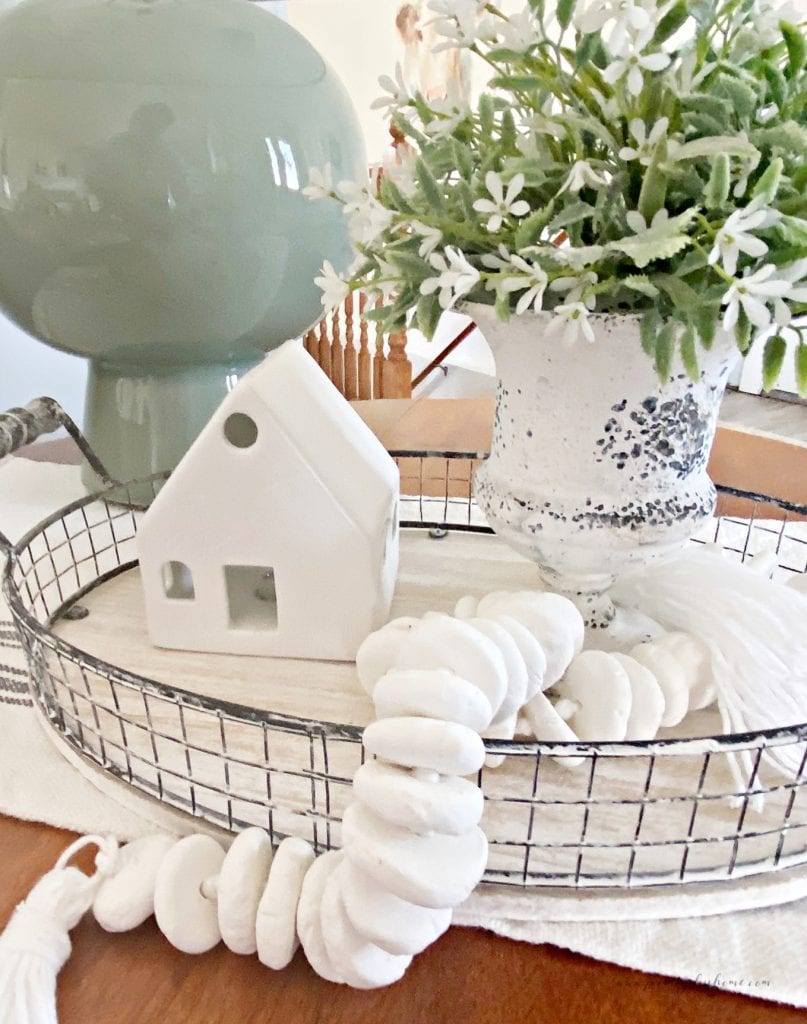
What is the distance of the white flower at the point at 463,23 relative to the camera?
334mm

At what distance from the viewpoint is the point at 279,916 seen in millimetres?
299

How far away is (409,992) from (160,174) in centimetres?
53

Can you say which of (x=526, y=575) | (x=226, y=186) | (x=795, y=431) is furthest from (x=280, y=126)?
(x=795, y=431)

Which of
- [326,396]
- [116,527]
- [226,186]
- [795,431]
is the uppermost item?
[226,186]

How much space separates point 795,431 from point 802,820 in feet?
6.29

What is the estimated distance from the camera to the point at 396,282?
0.39 meters

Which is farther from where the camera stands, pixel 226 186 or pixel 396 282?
pixel 226 186

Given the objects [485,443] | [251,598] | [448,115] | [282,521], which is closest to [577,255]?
[448,115]

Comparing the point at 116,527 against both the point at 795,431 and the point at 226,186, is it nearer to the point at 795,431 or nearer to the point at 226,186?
the point at 226,186

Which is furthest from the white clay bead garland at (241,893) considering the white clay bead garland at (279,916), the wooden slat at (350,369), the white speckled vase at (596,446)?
the wooden slat at (350,369)

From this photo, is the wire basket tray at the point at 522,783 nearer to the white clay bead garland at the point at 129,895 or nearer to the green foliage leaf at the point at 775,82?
the white clay bead garland at the point at 129,895

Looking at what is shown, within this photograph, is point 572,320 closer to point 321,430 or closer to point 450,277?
point 450,277

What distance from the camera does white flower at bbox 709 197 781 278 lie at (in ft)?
0.99

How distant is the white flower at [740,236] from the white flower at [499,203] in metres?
0.08
